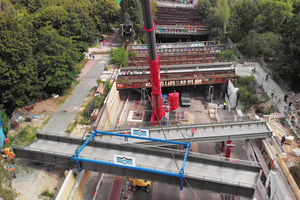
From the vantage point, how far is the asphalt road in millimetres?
30656

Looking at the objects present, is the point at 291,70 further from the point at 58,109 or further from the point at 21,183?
the point at 21,183

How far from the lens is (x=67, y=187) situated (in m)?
20.0

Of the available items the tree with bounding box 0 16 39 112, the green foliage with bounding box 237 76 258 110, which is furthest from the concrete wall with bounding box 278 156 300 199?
the tree with bounding box 0 16 39 112

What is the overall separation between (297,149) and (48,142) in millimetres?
25813

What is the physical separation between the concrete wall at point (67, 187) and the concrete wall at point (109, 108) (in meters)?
8.90

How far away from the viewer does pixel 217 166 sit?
2045 cm

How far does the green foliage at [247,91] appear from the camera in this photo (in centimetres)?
3438

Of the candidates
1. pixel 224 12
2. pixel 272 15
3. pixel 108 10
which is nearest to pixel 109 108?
pixel 108 10

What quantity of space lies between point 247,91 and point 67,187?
28.3m

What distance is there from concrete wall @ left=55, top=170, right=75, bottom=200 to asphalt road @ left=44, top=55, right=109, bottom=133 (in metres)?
9.90

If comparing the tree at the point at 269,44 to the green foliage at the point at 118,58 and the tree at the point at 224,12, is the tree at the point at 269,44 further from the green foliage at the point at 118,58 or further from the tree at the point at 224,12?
the green foliage at the point at 118,58

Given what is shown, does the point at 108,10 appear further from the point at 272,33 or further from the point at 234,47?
the point at 272,33

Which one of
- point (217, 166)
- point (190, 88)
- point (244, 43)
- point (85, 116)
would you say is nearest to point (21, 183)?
point (85, 116)

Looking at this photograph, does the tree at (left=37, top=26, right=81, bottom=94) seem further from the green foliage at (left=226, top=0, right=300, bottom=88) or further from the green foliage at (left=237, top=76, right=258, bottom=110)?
the green foliage at (left=226, top=0, right=300, bottom=88)
